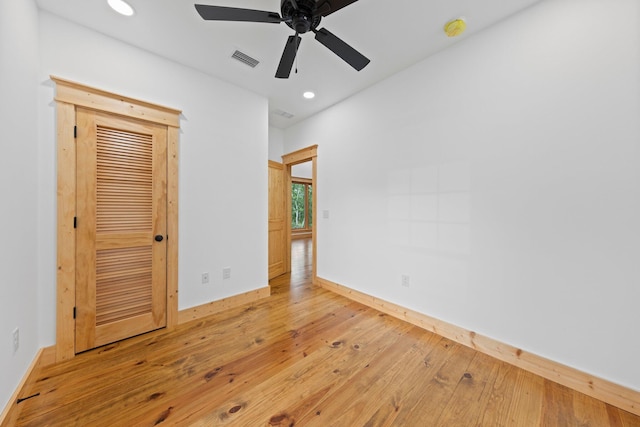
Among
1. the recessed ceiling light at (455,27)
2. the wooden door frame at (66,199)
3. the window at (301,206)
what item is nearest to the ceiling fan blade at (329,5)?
the recessed ceiling light at (455,27)

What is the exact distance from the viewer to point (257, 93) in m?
3.12

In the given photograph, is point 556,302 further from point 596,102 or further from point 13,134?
point 13,134

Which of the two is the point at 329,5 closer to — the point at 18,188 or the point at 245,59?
the point at 245,59

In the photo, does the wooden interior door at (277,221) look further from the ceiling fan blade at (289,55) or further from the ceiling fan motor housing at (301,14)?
Answer: the ceiling fan motor housing at (301,14)

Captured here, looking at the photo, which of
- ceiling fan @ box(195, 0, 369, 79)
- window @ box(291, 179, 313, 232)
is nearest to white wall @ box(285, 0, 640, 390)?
ceiling fan @ box(195, 0, 369, 79)

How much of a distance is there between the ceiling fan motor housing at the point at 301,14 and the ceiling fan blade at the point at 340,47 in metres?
0.08

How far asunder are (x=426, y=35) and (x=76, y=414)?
385 cm

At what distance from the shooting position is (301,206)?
9.07 metres

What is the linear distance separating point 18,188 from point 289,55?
207 cm

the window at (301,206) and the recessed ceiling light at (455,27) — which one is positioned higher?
the recessed ceiling light at (455,27)

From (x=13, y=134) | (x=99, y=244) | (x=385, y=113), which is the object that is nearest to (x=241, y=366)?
(x=99, y=244)

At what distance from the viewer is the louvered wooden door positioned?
6.51 feet

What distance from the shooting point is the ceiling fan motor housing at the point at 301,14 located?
4.71ft

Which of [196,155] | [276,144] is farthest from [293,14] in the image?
[276,144]
